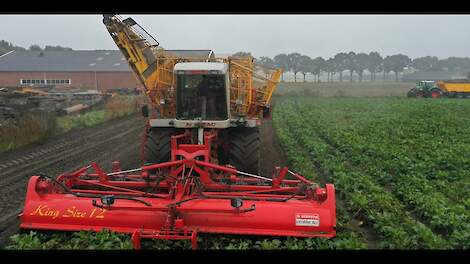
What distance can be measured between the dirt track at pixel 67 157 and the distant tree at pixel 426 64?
90.8 meters

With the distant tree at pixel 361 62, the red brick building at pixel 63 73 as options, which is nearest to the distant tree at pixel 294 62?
the distant tree at pixel 361 62

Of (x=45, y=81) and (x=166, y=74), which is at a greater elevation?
(x=45, y=81)

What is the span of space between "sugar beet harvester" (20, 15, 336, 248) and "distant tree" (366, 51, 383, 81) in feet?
285

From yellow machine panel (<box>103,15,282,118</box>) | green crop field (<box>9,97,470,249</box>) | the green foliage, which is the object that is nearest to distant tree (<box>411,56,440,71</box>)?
green crop field (<box>9,97,470,249</box>)

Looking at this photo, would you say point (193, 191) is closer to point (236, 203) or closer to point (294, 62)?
point (236, 203)

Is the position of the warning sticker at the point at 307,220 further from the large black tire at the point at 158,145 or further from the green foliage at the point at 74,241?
the large black tire at the point at 158,145

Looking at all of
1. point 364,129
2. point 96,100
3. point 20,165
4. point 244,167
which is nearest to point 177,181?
point 244,167

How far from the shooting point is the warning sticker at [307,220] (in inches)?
244

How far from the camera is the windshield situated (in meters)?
9.50

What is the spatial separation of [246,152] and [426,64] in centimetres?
10653

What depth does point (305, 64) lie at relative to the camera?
285 feet

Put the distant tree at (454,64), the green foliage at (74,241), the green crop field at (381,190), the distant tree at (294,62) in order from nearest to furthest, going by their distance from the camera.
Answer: the green foliage at (74,241), the green crop field at (381,190), the distant tree at (294,62), the distant tree at (454,64)

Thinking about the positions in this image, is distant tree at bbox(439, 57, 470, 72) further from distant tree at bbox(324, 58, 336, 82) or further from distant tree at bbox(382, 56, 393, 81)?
distant tree at bbox(324, 58, 336, 82)

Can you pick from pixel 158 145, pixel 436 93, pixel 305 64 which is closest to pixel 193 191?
pixel 158 145
